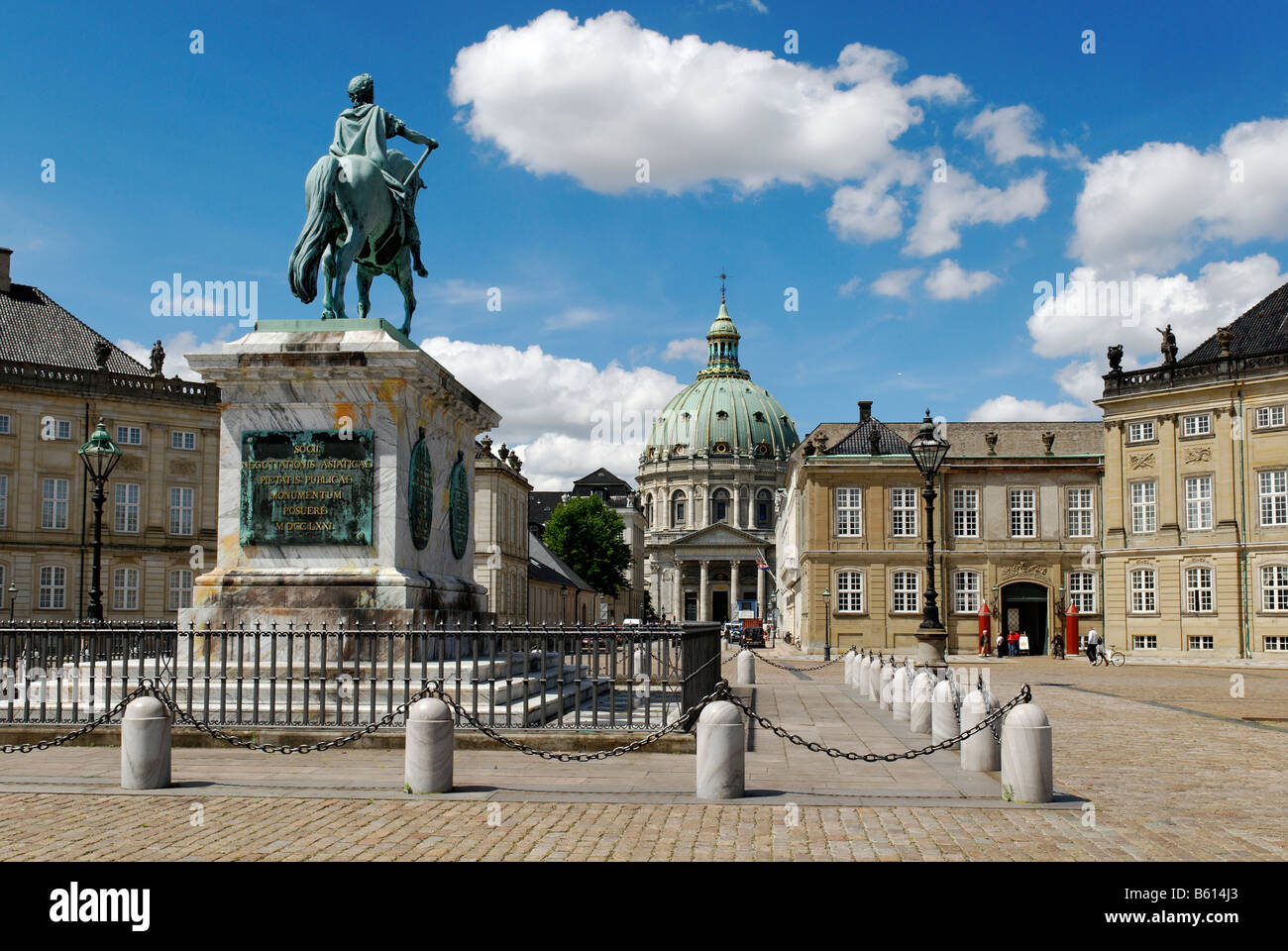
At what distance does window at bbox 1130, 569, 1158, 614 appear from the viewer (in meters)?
54.2

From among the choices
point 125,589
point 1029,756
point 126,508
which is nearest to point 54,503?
point 126,508

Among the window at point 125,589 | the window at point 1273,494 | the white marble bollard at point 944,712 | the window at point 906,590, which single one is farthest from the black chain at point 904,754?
the window at point 125,589

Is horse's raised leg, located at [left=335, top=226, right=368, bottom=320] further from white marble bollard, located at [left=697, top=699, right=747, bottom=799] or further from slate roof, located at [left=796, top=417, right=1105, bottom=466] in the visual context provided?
slate roof, located at [left=796, top=417, right=1105, bottom=466]

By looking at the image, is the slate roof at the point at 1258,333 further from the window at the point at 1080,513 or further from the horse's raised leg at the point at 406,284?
the horse's raised leg at the point at 406,284

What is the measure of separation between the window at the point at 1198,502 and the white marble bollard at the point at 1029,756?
46.2m

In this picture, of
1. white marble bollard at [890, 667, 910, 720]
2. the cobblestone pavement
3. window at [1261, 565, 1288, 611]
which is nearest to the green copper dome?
window at [1261, 565, 1288, 611]

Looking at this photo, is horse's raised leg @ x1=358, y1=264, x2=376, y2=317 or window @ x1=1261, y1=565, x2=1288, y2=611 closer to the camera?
horse's raised leg @ x1=358, y1=264, x2=376, y2=317

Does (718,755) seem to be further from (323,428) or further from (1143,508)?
(1143,508)

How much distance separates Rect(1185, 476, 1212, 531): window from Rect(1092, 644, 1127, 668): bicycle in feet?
20.7

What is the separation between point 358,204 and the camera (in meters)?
16.4

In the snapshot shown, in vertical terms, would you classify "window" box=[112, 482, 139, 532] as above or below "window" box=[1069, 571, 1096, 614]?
above

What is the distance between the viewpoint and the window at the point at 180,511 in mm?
58562

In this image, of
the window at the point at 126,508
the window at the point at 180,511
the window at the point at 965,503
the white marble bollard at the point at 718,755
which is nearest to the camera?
the white marble bollard at the point at 718,755

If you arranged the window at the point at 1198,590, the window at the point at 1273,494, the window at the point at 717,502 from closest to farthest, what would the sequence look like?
the window at the point at 1273,494
the window at the point at 1198,590
the window at the point at 717,502
